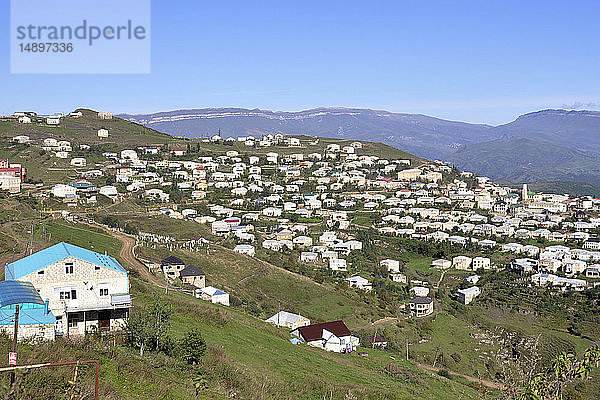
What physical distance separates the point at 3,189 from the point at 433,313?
1255 inches

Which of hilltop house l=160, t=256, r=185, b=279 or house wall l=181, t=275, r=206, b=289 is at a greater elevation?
hilltop house l=160, t=256, r=185, b=279

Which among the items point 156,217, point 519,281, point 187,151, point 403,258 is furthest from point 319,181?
point 519,281

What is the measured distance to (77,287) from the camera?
38.3ft

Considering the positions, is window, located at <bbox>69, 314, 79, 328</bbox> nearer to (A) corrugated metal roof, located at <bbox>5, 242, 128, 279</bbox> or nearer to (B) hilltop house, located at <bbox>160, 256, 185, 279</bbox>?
(A) corrugated metal roof, located at <bbox>5, 242, 128, 279</bbox>

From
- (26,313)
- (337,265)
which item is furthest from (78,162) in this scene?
(26,313)

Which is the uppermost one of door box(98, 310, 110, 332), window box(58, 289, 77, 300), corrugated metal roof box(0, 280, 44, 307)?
corrugated metal roof box(0, 280, 44, 307)

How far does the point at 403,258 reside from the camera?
42.0m

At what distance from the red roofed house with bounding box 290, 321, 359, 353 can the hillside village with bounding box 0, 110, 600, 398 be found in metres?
0.05

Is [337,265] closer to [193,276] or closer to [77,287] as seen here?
[193,276]

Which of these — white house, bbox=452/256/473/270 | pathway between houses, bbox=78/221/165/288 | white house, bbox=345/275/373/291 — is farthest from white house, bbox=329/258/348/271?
pathway between houses, bbox=78/221/165/288

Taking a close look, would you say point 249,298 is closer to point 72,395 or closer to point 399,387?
point 399,387

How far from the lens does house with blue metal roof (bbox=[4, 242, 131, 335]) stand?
11250 mm

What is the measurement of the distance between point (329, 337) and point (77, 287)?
9807 mm

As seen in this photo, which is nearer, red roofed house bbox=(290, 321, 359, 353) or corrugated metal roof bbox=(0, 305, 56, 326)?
corrugated metal roof bbox=(0, 305, 56, 326)
